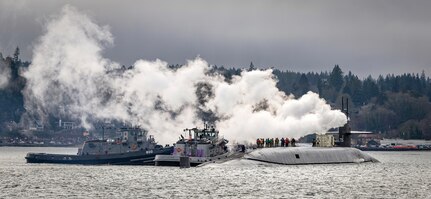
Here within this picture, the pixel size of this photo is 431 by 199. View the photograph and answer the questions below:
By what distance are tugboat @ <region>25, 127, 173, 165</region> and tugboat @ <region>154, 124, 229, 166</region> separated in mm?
A: 14256

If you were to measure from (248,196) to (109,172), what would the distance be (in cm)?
4040

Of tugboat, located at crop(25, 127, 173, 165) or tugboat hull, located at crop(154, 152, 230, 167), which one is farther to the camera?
tugboat, located at crop(25, 127, 173, 165)

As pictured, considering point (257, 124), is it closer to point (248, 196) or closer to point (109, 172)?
point (109, 172)

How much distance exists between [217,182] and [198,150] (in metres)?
21.5

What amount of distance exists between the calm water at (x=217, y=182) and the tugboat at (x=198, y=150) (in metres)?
1.70

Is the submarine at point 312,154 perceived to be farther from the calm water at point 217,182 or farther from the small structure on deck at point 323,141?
the calm water at point 217,182

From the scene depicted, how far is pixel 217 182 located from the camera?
100 m

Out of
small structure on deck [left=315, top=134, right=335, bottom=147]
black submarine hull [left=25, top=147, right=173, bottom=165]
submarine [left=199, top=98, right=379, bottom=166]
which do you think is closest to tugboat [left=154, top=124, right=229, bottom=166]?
submarine [left=199, top=98, right=379, bottom=166]

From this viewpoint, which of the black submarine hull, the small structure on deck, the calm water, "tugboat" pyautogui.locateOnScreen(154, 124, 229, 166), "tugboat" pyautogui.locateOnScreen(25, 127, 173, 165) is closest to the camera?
the calm water

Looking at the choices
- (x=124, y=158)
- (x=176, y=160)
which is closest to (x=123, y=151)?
(x=124, y=158)

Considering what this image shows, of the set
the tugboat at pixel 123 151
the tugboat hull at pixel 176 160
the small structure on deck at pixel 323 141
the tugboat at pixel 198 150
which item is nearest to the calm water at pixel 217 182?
the tugboat hull at pixel 176 160

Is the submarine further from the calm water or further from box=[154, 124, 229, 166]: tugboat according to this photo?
box=[154, 124, 229, 166]: tugboat

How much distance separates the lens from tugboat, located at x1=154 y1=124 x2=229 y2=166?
12094 cm

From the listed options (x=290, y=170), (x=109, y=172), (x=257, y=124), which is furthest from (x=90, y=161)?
(x=290, y=170)
